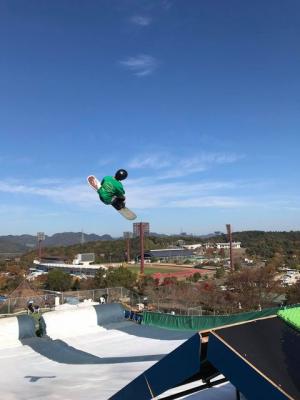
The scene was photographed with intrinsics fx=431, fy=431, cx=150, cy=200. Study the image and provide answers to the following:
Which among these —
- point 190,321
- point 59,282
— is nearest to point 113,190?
point 190,321

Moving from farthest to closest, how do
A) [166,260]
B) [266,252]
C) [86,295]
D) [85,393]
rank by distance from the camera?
[166,260]
[266,252]
[86,295]
[85,393]

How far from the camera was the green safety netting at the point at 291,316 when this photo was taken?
3.96 m

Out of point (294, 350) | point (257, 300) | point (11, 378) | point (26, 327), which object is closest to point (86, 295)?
point (26, 327)

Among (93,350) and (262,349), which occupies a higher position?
(262,349)

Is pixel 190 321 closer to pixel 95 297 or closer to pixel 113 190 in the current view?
pixel 95 297

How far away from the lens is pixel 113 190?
8.67 metres

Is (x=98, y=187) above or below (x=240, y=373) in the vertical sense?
above

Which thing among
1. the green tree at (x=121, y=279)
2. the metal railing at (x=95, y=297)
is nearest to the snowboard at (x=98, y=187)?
the metal railing at (x=95, y=297)

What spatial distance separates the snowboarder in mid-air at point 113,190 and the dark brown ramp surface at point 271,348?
204 inches

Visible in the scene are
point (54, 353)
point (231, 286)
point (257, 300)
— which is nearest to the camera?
point (54, 353)

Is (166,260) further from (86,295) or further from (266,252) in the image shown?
(86,295)

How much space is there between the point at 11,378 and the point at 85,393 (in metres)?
2.33

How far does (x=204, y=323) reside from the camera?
1444 cm

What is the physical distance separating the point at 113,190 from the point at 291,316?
5222mm
